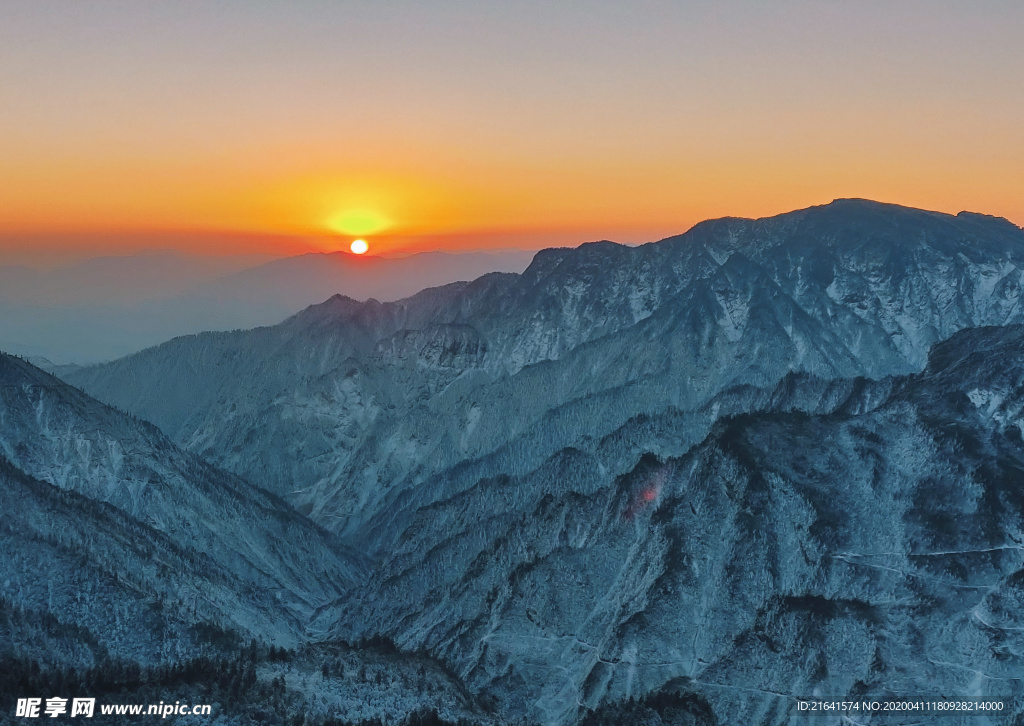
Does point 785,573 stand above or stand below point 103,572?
above

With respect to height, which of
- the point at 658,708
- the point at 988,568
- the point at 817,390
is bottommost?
the point at 658,708

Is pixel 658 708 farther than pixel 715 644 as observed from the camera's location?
No

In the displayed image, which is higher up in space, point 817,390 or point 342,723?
point 817,390

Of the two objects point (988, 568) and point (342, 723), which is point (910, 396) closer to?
point (988, 568)

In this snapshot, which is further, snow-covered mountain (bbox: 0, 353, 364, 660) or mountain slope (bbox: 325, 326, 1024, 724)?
snow-covered mountain (bbox: 0, 353, 364, 660)

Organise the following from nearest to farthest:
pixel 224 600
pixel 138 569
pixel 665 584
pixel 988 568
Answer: pixel 988 568
pixel 665 584
pixel 138 569
pixel 224 600

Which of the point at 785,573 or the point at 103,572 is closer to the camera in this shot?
the point at 785,573

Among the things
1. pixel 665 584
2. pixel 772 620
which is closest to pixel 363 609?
pixel 665 584

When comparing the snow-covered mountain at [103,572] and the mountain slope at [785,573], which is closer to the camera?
the mountain slope at [785,573]

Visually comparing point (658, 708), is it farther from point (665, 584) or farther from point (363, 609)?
point (363, 609)

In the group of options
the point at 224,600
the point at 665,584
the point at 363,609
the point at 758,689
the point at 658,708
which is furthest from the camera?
the point at 363,609
